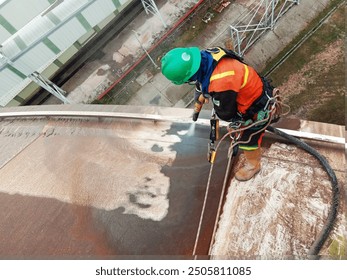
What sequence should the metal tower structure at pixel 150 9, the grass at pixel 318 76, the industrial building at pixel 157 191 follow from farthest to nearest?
the metal tower structure at pixel 150 9 → the grass at pixel 318 76 → the industrial building at pixel 157 191

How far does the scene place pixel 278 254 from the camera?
11.7 feet

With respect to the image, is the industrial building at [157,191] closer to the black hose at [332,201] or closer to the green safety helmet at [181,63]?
the black hose at [332,201]

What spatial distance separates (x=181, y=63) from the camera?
12.0 ft

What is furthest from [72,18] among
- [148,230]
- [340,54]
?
[340,54]

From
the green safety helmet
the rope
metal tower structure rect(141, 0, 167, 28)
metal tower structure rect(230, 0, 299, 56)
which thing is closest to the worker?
the green safety helmet

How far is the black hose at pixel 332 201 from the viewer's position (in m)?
3.44

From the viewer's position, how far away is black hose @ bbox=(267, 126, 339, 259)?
3.44 metres

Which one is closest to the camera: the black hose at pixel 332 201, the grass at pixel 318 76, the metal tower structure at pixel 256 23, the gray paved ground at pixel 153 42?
the black hose at pixel 332 201

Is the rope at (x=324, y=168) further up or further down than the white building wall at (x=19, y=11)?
further down

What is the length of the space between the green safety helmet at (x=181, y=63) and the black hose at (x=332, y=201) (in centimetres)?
156

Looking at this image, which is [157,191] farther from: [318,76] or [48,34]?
[318,76]

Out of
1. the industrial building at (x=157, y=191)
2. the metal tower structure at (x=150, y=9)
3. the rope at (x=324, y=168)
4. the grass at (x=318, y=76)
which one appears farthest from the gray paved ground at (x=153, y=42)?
the rope at (x=324, y=168)

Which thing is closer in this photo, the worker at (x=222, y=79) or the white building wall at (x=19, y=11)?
the worker at (x=222, y=79)

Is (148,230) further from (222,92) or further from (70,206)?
(222,92)
